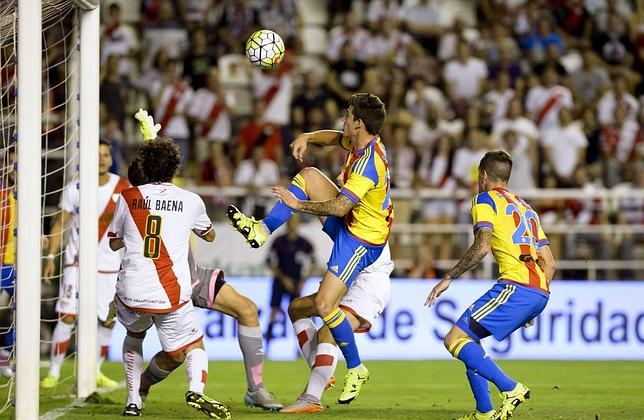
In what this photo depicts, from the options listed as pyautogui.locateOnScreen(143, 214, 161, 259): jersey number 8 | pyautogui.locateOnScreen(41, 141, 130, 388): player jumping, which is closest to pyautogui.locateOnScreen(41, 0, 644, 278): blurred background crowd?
pyautogui.locateOnScreen(41, 141, 130, 388): player jumping

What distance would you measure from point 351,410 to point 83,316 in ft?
8.07

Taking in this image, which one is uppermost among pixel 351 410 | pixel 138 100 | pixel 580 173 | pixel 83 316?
pixel 138 100

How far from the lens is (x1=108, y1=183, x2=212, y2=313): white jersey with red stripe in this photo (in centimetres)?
840

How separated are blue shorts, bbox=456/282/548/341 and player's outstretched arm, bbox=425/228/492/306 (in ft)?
1.13

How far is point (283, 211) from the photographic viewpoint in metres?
9.19

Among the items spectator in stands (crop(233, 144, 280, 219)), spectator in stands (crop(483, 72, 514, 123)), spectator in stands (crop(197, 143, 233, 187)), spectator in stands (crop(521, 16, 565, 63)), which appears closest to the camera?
spectator in stands (crop(233, 144, 280, 219))

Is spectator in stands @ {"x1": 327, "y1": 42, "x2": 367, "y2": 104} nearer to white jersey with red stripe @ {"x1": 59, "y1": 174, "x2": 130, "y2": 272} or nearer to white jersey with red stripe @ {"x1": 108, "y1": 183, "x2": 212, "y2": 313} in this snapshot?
white jersey with red stripe @ {"x1": 59, "y1": 174, "x2": 130, "y2": 272}

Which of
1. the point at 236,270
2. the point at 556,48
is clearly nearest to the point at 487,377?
the point at 236,270

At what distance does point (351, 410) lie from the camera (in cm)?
→ 949

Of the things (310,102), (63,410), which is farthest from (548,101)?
(63,410)

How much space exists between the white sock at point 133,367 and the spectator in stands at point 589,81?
12.8 meters

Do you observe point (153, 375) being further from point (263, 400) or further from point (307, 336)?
point (307, 336)

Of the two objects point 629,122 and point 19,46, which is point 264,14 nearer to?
point 629,122

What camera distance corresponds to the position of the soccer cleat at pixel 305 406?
908 centimetres
